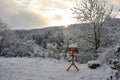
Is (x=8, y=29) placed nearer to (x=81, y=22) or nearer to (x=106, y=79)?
(x=81, y=22)

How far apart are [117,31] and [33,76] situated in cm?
1436

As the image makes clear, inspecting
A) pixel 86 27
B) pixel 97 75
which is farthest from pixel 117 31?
pixel 97 75

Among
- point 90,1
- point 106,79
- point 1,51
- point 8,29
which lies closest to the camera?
point 106,79

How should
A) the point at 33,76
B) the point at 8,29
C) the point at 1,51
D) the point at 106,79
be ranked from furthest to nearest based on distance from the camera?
the point at 8,29 → the point at 1,51 → the point at 33,76 → the point at 106,79

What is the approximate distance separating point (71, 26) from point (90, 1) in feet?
13.0

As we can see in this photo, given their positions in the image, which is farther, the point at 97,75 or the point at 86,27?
the point at 86,27

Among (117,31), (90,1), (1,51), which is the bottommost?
(1,51)

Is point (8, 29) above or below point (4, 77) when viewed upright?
above

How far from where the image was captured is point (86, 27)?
25109 mm

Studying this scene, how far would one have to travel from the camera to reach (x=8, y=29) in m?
49.4

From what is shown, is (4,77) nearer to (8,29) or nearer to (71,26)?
(71,26)

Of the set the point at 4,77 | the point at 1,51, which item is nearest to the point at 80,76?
the point at 4,77

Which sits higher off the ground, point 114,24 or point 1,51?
point 114,24

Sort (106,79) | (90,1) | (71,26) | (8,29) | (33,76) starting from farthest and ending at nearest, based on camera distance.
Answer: (8,29) → (71,26) → (90,1) → (33,76) → (106,79)
